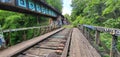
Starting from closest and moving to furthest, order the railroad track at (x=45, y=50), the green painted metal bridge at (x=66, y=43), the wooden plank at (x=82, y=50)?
the green painted metal bridge at (x=66, y=43) → the wooden plank at (x=82, y=50) → the railroad track at (x=45, y=50)

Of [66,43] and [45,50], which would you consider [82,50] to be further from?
[66,43]

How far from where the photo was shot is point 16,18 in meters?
25.5

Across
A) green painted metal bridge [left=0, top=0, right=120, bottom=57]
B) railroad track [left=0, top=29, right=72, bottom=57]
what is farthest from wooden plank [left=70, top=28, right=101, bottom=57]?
railroad track [left=0, top=29, right=72, bottom=57]

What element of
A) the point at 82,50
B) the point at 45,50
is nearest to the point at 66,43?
the point at 45,50

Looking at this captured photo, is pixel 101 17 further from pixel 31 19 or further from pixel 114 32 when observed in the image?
pixel 31 19

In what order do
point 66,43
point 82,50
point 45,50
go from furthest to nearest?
point 66,43 → point 45,50 → point 82,50

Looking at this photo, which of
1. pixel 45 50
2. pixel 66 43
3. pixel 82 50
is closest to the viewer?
pixel 82 50

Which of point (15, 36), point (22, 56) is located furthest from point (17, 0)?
point (15, 36)

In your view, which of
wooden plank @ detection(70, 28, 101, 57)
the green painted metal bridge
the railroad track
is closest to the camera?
the green painted metal bridge

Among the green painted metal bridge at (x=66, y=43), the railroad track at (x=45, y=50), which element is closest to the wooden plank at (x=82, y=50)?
the green painted metal bridge at (x=66, y=43)

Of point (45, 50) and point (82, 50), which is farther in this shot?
point (45, 50)

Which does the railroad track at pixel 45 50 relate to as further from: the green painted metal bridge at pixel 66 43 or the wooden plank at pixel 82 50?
the wooden plank at pixel 82 50

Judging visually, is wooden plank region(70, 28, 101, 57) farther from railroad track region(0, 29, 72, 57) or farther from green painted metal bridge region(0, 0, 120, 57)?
railroad track region(0, 29, 72, 57)

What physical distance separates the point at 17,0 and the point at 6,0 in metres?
1.35
